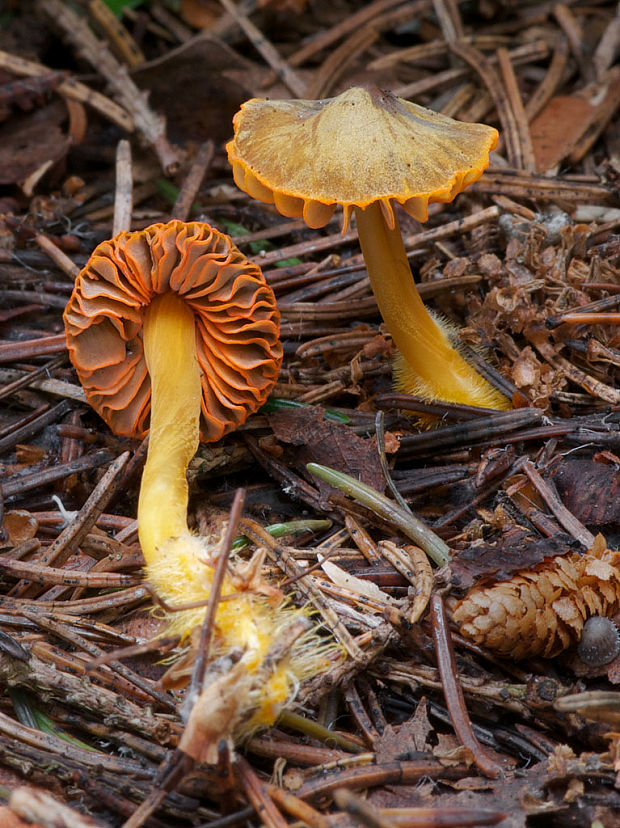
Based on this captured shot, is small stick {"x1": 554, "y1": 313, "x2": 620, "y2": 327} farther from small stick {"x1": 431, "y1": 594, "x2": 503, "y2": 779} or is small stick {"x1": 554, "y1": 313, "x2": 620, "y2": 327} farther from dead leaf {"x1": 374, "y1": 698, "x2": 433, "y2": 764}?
dead leaf {"x1": 374, "y1": 698, "x2": 433, "y2": 764}

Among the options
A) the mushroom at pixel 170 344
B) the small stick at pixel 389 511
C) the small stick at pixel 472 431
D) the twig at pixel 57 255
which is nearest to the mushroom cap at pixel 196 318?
the mushroom at pixel 170 344

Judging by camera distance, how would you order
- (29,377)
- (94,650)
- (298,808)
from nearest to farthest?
(298,808) < (94,650) < (29,377)

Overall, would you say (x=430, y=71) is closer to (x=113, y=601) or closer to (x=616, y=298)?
(x=616, y=298)

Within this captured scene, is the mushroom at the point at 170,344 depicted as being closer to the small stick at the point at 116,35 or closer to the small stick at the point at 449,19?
the small stick at the point at 116,35

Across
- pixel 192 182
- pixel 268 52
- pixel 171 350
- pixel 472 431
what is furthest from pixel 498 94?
pixel 171 350

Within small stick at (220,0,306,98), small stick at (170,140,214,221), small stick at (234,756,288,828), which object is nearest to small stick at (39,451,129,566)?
small stick at (234,756,288,828)

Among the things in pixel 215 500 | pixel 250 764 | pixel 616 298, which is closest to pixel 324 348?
pixel 215 500

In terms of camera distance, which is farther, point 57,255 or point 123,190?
point 123,190

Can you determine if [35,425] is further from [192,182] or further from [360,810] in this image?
[360,810]
